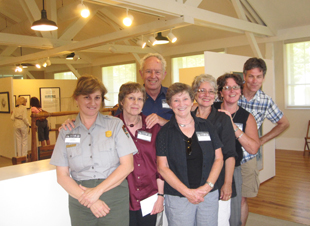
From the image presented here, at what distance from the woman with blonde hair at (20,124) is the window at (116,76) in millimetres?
4901

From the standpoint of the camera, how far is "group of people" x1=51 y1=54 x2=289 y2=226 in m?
1.66

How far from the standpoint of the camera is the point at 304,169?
555 centimetres

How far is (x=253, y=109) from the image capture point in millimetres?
2643

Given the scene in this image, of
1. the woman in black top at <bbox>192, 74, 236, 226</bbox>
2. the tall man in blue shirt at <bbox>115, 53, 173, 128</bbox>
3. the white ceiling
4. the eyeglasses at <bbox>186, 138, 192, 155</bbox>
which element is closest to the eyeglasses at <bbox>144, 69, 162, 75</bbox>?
the tall man in blue shirt at <bbox>115, 53, 173, 128</bbox>

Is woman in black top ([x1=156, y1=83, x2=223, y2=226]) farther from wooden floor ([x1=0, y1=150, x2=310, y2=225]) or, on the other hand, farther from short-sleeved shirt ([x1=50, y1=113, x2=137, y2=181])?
wooden floor ([x1=0, y1=150, x2=310, y2=225])

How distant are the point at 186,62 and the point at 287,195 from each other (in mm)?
6327

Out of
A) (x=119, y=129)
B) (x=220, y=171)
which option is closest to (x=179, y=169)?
(x=220, y=171)

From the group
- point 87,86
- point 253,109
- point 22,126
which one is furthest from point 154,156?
point 22,126

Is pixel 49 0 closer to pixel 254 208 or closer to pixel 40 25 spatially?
pixel 40 25

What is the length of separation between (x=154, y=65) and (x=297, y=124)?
6.30 metres

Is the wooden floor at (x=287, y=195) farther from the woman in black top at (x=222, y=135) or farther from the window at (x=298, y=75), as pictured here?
the window at (x=298, y=75)

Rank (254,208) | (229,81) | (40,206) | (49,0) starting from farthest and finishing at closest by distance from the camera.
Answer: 1. (49,0)
2. (254,208)
3. (229,81)
4. (40,206)

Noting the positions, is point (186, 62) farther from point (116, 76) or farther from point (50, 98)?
point (50, 98)

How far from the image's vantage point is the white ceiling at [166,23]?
432cm
